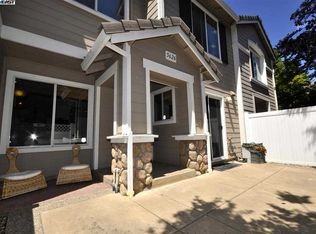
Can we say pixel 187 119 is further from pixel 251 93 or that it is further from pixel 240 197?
pixel 251 93

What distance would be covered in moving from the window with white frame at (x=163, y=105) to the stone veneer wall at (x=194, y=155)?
90 centimetres

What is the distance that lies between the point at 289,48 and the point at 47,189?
10.5 m

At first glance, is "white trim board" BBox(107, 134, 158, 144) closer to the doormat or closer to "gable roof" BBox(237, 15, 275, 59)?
the doormat

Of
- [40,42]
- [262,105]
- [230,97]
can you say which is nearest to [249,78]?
[230,97]

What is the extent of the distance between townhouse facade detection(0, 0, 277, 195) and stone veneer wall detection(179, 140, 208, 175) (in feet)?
0.09

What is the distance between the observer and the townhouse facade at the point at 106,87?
3637mm

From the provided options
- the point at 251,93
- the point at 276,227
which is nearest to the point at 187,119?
the point at 276,227

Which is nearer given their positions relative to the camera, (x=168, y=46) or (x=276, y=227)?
(x=276, y=227)

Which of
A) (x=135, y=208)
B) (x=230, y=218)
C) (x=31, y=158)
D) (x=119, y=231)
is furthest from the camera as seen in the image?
(x=31, y=158)

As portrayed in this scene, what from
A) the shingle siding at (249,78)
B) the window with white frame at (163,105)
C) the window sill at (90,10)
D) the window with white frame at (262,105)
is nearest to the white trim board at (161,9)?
the window sill at (90,10)

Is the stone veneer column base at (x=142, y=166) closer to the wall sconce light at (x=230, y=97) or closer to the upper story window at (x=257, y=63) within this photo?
the wall sconce light at (x=230, y=97)

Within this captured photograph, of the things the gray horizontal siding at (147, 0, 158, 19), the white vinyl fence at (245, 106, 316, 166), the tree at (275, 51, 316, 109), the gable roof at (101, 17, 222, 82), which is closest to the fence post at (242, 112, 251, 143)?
the white vinyl fence at (245, 106, 316, 166)

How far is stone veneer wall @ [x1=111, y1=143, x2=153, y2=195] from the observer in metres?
3.49

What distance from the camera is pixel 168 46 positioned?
4.77 meters
